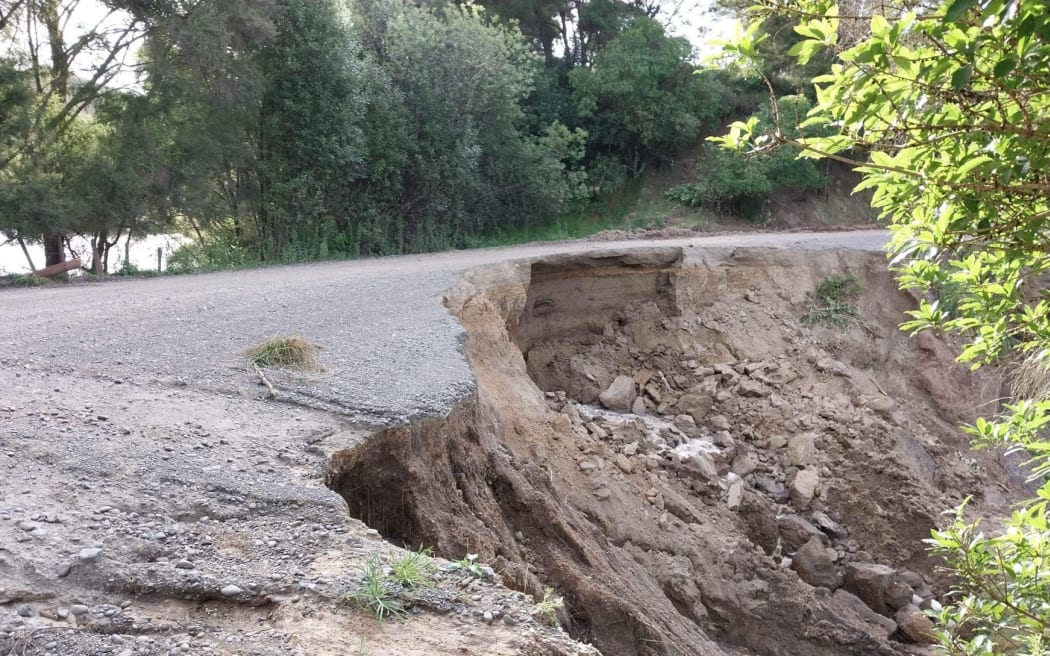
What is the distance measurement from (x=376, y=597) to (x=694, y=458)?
631cm

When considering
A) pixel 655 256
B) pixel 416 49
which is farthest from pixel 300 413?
pixel 416 49

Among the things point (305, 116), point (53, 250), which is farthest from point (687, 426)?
point (53, 250)

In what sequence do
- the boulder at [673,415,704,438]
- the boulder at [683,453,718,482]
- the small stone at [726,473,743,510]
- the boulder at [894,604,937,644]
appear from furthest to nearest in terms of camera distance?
the boulder at [673,415,704,438], the boulder at [683,453,718,482], the small stone at [726,473,743,510], the boulder at [894,604,937,644]

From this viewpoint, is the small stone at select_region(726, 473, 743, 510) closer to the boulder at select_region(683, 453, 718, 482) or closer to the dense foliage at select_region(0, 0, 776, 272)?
the boulder at select_region(683, 453, 718, 482)

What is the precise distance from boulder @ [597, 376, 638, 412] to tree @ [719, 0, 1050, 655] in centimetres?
670

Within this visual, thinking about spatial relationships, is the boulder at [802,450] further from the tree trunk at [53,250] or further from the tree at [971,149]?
the tree trunk at [53,250]

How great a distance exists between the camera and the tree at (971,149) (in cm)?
214

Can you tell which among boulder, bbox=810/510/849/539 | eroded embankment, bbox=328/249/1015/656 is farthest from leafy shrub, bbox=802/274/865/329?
boulder, bbox=810/510/849/539

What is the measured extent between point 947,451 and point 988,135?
931cm

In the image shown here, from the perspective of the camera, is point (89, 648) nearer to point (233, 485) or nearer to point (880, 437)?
point (233, 485)

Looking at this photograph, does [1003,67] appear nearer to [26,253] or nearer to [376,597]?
[376,597]

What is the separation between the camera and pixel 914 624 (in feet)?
23.4

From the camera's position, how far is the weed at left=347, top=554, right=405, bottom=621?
8.80ft

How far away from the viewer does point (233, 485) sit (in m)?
3.42
